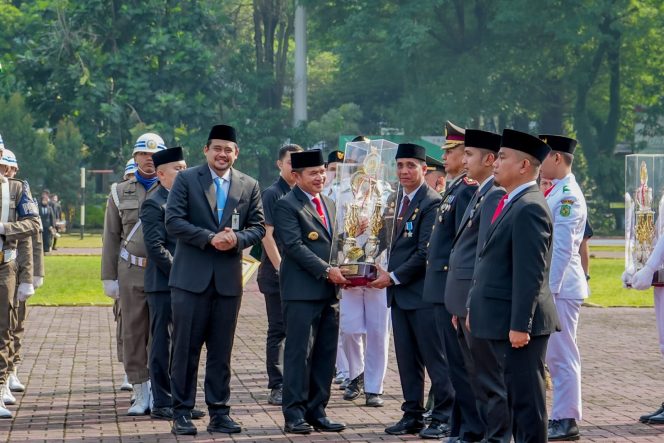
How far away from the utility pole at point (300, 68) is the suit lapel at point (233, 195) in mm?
54885

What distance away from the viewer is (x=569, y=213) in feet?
31.6

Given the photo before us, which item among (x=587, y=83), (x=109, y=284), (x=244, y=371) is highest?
(x=587, y=83)

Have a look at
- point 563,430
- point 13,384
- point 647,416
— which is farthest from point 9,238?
point 647,416

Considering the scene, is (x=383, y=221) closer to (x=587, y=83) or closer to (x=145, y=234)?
(x=145, y=234)

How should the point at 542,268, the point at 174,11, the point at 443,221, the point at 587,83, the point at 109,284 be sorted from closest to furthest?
the point at 542,268 < the point at 443,221 < the point at 109,284 < the point at 587,83 < the point at 174,11

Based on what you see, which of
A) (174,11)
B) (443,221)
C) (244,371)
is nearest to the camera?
(443,221)

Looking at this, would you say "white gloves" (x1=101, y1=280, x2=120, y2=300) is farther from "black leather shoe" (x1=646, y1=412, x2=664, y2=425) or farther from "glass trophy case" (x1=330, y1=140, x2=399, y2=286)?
"black leather shoe" (x1=646, y1=412, x2=664, y2=425)

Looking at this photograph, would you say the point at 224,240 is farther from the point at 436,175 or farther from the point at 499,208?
the point at 436,175

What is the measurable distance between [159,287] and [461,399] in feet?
8.62

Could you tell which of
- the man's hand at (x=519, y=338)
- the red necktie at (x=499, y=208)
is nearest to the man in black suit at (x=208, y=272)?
the red necktie at (x=499, y=208)

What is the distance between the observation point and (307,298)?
9.88m

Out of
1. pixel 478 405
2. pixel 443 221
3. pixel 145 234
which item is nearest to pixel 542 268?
pixel 478 405

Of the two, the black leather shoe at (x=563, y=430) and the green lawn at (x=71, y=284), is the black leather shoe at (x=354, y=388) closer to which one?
the black leather shoe at (x=563, y=430)

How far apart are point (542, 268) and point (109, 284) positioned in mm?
4649
